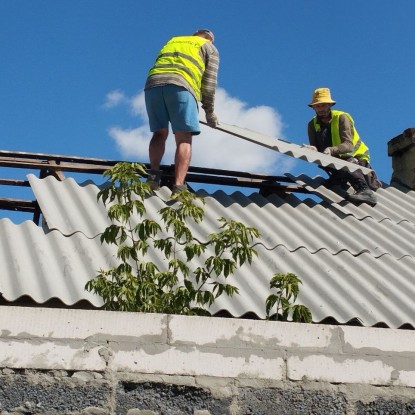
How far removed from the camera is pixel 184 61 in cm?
714

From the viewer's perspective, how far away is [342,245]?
253 inches

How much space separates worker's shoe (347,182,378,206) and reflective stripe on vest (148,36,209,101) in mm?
1719

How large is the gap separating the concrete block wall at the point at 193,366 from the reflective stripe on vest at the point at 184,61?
3.47 m

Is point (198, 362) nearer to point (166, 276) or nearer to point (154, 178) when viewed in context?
point (166, 276)

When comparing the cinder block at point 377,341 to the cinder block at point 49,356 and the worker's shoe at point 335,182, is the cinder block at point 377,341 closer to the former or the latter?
the cinder block at point 49,356

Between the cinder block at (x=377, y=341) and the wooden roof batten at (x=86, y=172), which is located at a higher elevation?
the wooden roof batten at (x=86, y=172)

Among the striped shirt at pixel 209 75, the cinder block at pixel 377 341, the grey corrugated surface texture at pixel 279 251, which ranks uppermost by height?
the striped shirt at pixel 209 75

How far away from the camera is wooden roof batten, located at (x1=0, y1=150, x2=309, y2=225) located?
673 cm

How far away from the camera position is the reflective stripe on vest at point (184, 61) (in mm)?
7094

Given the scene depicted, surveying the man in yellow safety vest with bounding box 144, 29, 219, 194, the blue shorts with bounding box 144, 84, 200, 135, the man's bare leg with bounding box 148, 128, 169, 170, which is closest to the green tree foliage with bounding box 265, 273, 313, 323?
the man in yellow safety vest with bounding box 144, 29, 219, 194

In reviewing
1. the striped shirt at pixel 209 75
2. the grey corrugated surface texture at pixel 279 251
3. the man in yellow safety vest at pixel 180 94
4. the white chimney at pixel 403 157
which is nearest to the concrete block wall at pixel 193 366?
the grey corrugated surface texture at pixel 279 251

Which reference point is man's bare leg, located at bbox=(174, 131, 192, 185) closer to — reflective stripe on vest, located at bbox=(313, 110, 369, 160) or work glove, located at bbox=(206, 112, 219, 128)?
work glove, located at bbox=(206, 112, 219, 128)

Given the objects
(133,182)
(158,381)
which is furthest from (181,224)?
(158,381)

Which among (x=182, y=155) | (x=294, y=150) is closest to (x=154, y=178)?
(x=182, y=155)
